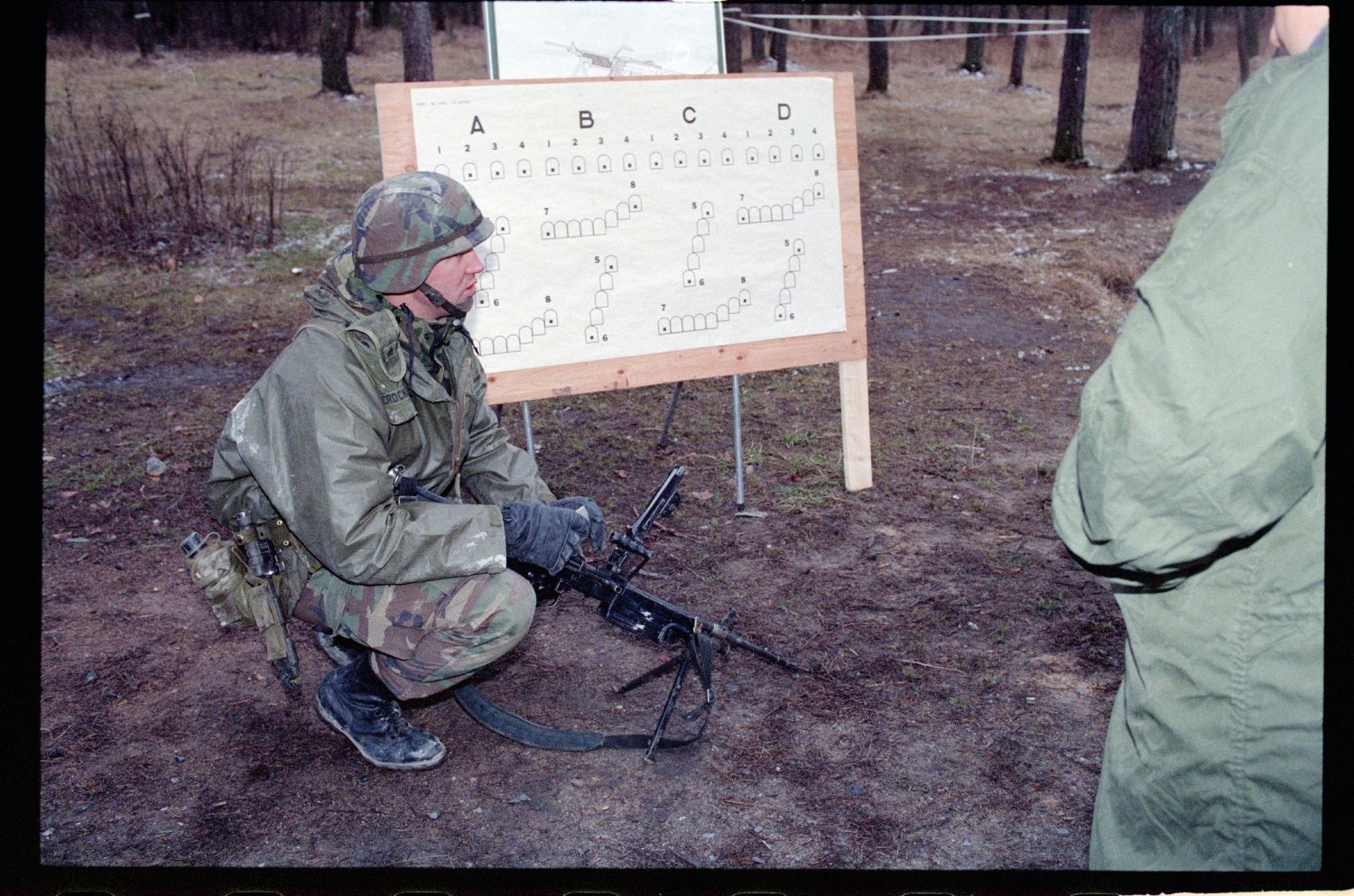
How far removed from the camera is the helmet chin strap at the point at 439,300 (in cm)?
286

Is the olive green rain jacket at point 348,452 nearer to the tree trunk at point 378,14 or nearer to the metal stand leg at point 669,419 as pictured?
the metal stand leg at point 669,419

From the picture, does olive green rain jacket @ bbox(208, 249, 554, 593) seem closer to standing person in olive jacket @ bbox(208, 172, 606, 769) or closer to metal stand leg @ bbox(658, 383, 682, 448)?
standing person in olive jacket @ bbox(208, 172, 606, 769)

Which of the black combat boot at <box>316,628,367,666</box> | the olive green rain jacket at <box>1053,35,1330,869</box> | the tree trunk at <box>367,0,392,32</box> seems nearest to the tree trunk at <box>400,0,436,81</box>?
the black combat boot at <box>316,628,367,666</box>

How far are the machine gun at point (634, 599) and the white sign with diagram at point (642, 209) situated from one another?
50.0 inches

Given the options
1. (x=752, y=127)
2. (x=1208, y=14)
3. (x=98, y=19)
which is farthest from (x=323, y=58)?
(x=1208, y=14)

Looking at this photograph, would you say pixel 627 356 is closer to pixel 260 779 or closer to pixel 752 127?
pixel 752 127

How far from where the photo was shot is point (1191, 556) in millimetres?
1631

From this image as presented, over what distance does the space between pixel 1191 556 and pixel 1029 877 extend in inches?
50.2

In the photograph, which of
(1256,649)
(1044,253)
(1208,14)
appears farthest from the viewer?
(1208,14)

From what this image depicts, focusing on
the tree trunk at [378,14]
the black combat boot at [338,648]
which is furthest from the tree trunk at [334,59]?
the black combat boot at [338,648]

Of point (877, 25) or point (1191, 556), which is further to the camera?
point (877, 25)

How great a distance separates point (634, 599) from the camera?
9.80 feet

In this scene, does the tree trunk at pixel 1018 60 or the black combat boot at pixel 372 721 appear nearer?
the black combat boot at pixel 372 721

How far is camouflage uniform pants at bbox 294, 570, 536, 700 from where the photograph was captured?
2.87 m
